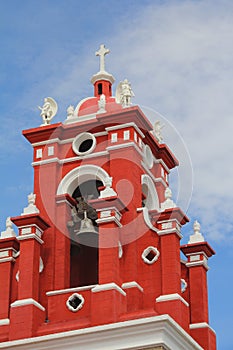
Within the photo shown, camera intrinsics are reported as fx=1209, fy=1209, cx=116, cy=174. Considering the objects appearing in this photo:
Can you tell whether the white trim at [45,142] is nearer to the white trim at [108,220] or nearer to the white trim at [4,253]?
the white trim at [4,253]

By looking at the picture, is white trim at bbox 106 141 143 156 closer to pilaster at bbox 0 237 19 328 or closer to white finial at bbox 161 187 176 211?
white finial at bbox 161 187 176 211

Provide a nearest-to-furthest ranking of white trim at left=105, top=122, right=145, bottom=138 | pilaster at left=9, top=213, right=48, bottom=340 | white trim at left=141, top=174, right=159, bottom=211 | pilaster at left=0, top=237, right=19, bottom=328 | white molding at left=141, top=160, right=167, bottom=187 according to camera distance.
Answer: pilaster at left=9, top=213, right=48, bottom=340
pilaster at left=0, top=237, right=19, bottom=328
white trim at left=105, top=122, right=145, bottom=138
white molding at left=141, top=160, right=167, bottom=187
white trim at left=141, top=174, right=159, bottom=211

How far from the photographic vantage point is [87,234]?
30328 mm

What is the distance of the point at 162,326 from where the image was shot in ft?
87.4

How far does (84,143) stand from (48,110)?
1408 millimetres

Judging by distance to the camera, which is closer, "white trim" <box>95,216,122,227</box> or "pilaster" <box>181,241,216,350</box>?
"white trim" <box>95,216,122,227</box>

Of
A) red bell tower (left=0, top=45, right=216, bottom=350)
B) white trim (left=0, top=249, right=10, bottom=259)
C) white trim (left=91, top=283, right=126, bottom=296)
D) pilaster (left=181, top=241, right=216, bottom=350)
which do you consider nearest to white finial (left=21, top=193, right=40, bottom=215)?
red bell tower (left=0, top=45, right=216, bottom=350)

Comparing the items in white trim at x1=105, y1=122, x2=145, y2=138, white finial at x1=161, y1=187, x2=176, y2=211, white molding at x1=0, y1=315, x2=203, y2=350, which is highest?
white trim at x1=105, y1=122, x2=145, y2=138

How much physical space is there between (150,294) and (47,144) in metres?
5.08

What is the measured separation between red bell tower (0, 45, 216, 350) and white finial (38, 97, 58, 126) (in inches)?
1.2

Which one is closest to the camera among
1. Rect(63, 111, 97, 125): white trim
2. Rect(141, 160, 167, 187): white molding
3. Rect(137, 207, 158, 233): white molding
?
Rect(137, 207, 158, 233): white molding

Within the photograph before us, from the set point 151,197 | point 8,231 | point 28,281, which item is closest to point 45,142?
point 8,231

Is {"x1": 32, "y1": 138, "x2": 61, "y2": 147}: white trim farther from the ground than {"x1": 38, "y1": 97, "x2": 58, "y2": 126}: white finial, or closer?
closer

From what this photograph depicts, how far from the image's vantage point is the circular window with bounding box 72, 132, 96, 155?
3092 cm
